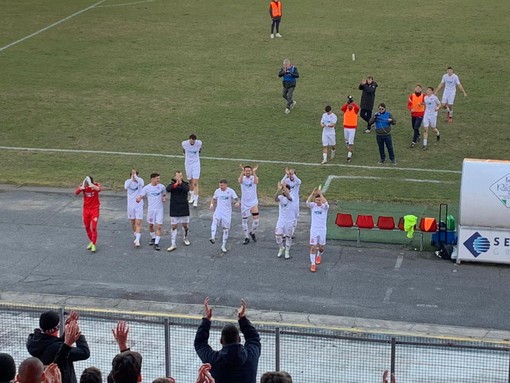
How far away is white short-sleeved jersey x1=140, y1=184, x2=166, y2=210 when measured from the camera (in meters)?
21.3

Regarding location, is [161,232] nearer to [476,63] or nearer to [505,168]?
[505,168]

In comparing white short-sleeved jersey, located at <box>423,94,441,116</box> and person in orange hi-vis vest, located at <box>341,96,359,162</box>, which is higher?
white short-sleeved jersey, located at <box>423,94,441,116</box>

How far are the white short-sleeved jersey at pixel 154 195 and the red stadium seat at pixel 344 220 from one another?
3953 mm

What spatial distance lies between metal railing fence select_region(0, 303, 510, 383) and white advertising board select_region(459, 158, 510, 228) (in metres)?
6.49

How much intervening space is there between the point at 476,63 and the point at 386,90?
4970mm

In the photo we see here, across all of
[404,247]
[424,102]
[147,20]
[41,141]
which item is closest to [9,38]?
[147,20]

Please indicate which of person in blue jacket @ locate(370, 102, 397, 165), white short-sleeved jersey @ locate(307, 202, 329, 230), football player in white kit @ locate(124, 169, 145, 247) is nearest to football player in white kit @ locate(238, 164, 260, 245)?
white short-sleeved jersey @ locate(307, 202, 329, 230)

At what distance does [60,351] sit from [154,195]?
11.9 meters

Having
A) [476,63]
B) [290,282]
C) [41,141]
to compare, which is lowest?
[290,282]

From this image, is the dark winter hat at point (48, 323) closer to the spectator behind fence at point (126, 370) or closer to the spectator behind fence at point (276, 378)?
the spectator behind fence at point (126, 370)

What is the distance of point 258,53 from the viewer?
39.0 metres

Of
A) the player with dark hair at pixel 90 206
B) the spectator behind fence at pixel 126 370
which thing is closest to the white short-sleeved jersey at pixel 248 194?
the player with dark hair at pixel 90 206

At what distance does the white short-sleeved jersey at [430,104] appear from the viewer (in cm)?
2827

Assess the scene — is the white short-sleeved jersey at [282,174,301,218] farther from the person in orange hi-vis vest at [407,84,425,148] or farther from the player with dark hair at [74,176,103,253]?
the person in orange hi-vis vest at [407,84,425,148]
